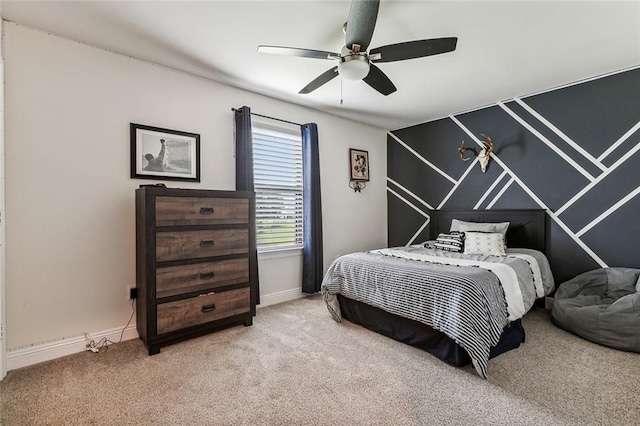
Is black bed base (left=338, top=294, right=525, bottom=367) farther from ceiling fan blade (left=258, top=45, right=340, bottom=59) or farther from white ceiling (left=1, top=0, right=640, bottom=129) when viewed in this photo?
white ceiling (left=1, top=0, right=640, bottom=129)

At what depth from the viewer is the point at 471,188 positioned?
4074 mm

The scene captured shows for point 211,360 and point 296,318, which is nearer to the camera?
point 211,360

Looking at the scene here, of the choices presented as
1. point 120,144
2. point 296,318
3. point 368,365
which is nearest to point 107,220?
point 120,144

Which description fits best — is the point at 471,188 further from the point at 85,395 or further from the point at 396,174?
the point at 85,395

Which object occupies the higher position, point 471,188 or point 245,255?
point 471,188

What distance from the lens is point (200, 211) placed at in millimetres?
2541

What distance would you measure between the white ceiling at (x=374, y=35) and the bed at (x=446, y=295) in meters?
1.67

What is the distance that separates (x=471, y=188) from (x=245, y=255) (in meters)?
3.14

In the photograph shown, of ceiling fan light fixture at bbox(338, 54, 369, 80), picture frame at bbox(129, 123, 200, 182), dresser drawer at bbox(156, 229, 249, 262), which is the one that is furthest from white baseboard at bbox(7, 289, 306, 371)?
ceiling fan light fixture at bbox(338, 54, 369, 80)

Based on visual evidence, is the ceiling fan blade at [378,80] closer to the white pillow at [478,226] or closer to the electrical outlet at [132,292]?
the white pillow at [478,226]

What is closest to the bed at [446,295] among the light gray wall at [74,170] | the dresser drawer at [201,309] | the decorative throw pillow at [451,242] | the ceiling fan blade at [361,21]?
the decorative throw pillow at [451,242]

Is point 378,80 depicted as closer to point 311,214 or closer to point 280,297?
point 311,214

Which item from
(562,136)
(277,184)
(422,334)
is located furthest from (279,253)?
(562,136)

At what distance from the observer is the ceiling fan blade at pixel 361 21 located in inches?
63.3
